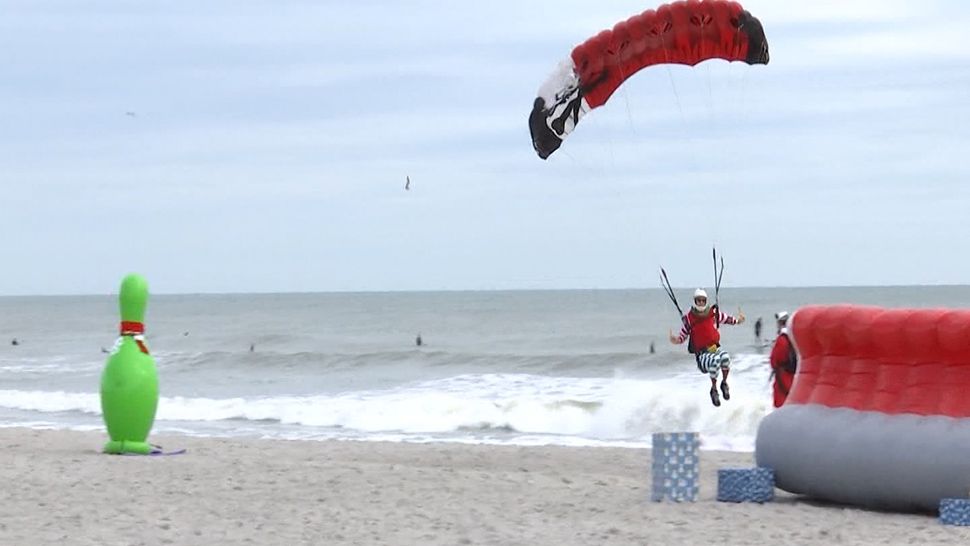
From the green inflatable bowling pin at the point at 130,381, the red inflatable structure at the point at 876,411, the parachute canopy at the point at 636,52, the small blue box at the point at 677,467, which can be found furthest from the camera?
the green inflatable bowling pin at the point at 130,381

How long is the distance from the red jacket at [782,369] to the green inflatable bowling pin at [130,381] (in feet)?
19.3

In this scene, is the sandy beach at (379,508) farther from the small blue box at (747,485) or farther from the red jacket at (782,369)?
the red jacket at (782,369)

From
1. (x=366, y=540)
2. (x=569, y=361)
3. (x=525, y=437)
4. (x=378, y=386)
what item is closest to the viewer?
(x=366, y=540)

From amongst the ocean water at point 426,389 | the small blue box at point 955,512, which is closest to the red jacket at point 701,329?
the ocean water at point 426,389

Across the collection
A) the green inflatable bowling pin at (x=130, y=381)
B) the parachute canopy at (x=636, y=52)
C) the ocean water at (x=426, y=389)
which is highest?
the parachute canopy at (x=636, y=52)

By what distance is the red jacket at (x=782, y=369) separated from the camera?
11648mm

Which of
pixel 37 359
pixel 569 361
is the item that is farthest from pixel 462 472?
pixel 37 359

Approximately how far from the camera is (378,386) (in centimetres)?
2834

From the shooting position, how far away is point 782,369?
11703 mm

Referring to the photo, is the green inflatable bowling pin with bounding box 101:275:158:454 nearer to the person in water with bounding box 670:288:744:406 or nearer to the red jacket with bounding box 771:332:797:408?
the person in water with bounding box 670:288:744:406

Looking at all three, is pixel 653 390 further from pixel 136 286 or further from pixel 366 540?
pixel 366 540

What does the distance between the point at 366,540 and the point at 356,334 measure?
177 feet

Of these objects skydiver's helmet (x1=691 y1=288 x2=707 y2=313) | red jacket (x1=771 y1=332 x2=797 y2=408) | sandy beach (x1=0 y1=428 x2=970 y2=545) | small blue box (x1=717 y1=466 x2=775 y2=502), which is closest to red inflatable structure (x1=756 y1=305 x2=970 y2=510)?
small blue box (x1=717 y1=466 x2=775 y2=502)

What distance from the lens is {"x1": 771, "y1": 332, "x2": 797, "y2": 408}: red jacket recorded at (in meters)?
11.6
